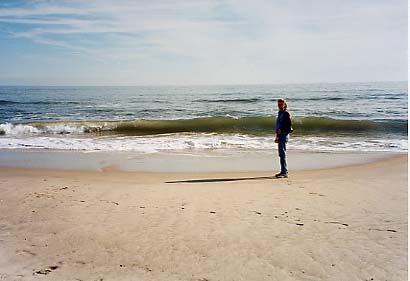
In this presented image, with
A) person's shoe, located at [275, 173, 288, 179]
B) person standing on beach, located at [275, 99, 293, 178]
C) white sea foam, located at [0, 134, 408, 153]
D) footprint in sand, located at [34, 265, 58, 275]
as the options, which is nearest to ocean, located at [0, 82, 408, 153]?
white sea foam, located at [0, 134, 408, 153]

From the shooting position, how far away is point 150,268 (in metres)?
3.86

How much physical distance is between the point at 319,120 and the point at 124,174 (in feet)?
52.7

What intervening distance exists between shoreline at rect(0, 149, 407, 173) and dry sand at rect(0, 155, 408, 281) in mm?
2142

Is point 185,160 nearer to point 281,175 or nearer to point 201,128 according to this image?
point 281,175

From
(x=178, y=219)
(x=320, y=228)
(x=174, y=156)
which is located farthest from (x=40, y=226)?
(x=174, y=156)

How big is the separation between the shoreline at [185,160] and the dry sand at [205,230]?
2142mm

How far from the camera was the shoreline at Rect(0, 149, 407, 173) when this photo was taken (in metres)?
10.1

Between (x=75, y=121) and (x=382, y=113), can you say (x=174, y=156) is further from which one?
(x=382, y=113)

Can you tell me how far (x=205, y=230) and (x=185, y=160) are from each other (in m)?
6.46

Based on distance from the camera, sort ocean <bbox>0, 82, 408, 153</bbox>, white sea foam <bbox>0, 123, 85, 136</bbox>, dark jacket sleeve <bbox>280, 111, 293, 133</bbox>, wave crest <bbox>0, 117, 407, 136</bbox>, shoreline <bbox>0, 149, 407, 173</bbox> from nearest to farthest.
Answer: dark jacket sleeve <bbox>280, 111, 293, 133</bbox>
shoreline <bbox>0, 149, 407, 173</bbox>
ocean <bbox>0, 82, 408, 153</bbox>
white sea foam <bbox>0, 123, 85, 136</bbox>
wave crest <bbox>0, 117, 407, 136</bbox>

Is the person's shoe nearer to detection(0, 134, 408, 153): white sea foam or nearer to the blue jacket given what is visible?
the blue jacket

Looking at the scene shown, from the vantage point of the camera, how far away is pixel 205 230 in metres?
4.86

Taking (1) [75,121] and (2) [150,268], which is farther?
(1) [75,121]

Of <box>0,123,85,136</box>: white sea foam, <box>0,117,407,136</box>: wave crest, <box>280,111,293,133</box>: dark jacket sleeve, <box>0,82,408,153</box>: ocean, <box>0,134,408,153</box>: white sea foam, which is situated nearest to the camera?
<box>280,111,293,133</box>: dark jacket sleeve
